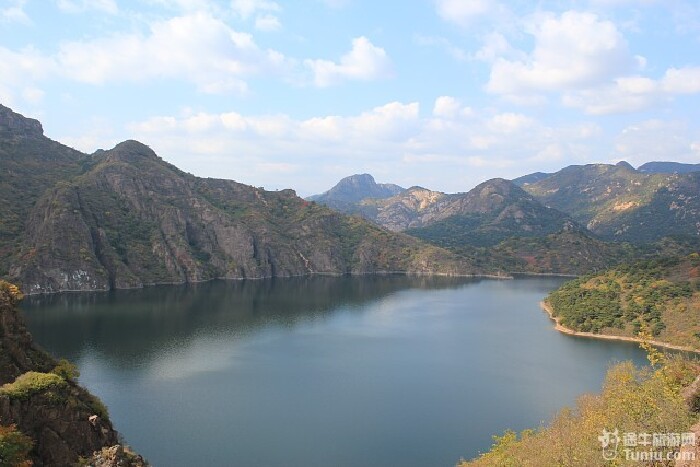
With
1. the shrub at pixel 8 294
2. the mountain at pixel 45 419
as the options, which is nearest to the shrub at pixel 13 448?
the mountain at pixel 45 419

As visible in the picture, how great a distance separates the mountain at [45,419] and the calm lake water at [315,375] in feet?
48.3

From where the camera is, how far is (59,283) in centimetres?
17688

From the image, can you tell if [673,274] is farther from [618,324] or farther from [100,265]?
[100,265]

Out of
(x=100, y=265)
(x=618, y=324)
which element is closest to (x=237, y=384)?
(x=618, y=324)

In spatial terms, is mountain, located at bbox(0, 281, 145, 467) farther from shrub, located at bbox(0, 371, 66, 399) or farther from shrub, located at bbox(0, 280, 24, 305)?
shrub, located at bbox(0, 280, 24, 305)

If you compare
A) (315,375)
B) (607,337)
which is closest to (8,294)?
(315,375)

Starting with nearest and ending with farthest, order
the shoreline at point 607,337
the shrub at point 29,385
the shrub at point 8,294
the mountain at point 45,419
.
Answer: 1. the mountain at point 45,419
2. the shrub at point 29,385
3. the shrub at point 8,294
4. the shoreline at point 607,337

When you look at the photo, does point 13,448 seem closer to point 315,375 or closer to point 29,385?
point 29,385

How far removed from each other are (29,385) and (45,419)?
9.44ft

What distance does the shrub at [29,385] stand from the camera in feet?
129

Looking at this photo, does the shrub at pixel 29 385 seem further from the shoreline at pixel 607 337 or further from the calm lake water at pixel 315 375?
the shoreline at pixel 607 337

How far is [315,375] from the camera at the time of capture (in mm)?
88688

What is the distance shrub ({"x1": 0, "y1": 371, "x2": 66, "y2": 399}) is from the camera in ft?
129

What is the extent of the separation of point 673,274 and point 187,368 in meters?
121
